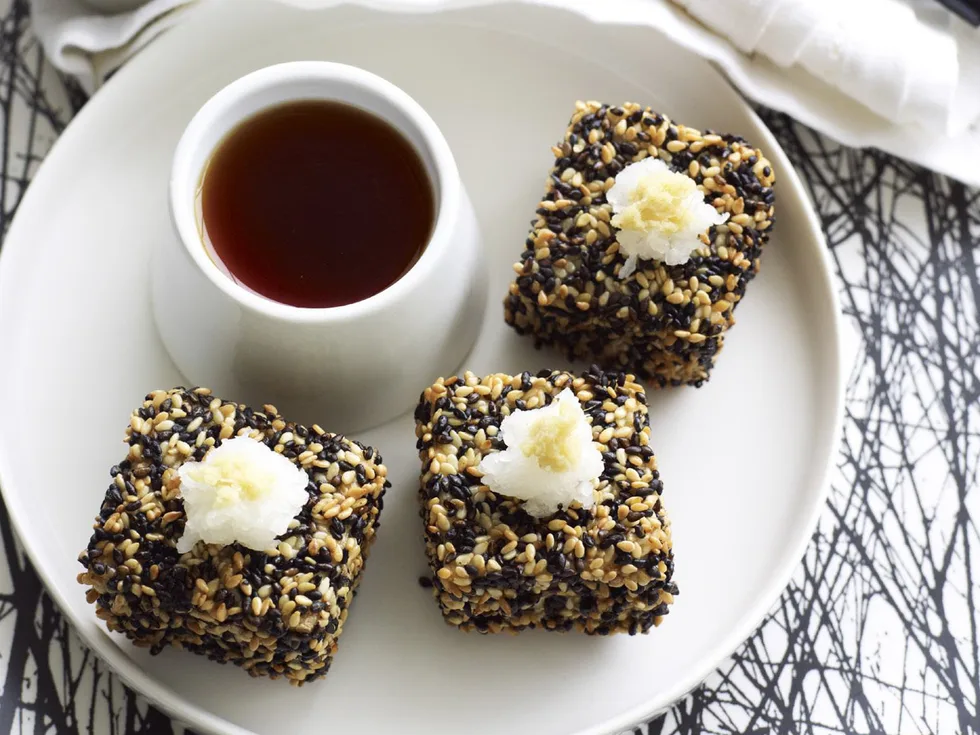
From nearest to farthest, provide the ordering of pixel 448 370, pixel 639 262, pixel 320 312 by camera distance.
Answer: pixel 320 312 < pixel 639 262 < pixel 448 370

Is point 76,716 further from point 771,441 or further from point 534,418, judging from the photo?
point 771,441

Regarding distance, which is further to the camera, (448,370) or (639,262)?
(448,370)

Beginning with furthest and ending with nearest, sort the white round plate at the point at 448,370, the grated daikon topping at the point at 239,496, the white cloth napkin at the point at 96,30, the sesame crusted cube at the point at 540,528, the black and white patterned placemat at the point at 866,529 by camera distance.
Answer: the white cloth napkin at the point at 96,30 < the black and white patterned placemat at the point at 866,529 < the white round plate at the point at 448,370 < the sesame crusted cube at the point at 540,528 < the grated daikon topping at the point at 239,496

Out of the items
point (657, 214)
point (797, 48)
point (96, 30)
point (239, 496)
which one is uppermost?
point (797, 48)

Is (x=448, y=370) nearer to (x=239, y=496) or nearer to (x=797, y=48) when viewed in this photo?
(x=239, y=496)

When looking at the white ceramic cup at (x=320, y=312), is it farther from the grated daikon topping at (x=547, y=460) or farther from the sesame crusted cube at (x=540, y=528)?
the grated daikon topping at (x=547, y=460)

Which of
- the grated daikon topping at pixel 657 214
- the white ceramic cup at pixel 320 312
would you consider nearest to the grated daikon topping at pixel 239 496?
the white ceramic cup at pixel 320 312

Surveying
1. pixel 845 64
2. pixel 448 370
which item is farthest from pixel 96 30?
pixel 845 64

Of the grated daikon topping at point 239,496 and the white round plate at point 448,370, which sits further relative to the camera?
the white round plate at point 448,370
